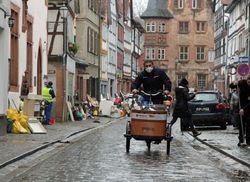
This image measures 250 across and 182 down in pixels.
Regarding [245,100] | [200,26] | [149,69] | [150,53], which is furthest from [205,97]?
[200,26]

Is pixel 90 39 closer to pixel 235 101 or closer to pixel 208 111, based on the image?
pixel 208 111

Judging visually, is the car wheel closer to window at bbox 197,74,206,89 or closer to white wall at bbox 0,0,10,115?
white wall at bbox 0,0,10,115

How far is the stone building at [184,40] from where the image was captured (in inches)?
4070

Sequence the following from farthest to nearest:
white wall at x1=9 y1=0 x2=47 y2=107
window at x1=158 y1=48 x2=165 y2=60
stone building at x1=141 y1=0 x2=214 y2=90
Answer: window at x1=158 y1=48 x2=165 y2=60 → stone building at x1=141 y1=0 x2=214 y2=90 → white wall at x1=9 y1=0 x2=47 y2=107

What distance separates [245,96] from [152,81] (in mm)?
2864

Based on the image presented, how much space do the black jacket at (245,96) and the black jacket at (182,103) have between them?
486 cm

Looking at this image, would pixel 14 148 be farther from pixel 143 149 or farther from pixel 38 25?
pixel 38 25

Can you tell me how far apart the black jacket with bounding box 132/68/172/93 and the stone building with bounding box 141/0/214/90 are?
86.8 m

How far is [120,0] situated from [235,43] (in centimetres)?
1854

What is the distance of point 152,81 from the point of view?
16219mm

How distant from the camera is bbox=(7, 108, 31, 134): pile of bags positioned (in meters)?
22.5

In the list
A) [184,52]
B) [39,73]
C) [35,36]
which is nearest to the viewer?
[35,36]

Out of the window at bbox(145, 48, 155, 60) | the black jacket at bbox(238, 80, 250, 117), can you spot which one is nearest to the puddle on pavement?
the black jacket at bbox(238, 80, 250, 117)

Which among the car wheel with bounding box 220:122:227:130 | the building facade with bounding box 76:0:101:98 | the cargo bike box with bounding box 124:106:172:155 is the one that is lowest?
the car wheel with bounding box 220:122:227:130
